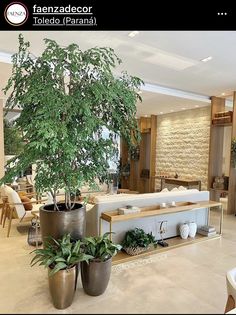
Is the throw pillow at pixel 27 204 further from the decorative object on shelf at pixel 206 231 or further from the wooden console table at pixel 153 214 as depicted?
the decorative object on shelf at pixel 206 231

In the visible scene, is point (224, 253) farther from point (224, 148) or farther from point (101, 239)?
point (224, 148)

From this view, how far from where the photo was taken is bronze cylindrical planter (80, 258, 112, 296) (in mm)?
2024

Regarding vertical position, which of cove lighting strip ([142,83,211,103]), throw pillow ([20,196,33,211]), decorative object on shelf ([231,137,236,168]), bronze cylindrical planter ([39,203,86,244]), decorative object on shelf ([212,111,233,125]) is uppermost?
cove lighting strip ([142,83,211,103])

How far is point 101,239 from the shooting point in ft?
8.30

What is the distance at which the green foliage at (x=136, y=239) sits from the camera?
3.41 m

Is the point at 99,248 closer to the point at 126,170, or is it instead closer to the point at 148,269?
the point at 148,269

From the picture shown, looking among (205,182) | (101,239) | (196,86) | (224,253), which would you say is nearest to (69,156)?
(101,239)

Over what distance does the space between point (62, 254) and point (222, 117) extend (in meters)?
5.67

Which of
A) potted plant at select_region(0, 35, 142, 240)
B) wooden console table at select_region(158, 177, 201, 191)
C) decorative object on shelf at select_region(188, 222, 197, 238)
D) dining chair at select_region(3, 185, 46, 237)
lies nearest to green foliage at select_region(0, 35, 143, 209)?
potted plant at select_region(0, 35, 142, 240)

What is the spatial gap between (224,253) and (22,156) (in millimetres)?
3219

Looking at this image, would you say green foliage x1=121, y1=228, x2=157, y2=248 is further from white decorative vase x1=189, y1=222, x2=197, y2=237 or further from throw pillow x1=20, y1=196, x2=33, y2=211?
throw pillow x1=20, y1=196, x2=33, y2=211

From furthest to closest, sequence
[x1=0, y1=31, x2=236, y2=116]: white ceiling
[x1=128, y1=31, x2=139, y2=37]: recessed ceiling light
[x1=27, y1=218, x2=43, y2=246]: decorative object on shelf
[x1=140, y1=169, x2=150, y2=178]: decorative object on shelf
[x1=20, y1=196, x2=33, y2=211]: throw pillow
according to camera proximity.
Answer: [x1=140, y1=169, x2=150, y2=178]: decorative object on shelf < [x1=20, y1=196, x2=33, y2=211]: throw pillow < [x1=27, y1=218, x2=43, y2=246]: decorative object on shelf < [x1=0, y1=31, x2=236, y2=116]: white ceiling < [x1=128, y1=31, x2=139, y2=37]: recessed ceiling light

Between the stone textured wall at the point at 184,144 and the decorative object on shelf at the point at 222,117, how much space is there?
56cm

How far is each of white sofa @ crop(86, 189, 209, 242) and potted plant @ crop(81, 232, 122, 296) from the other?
3.17 ft
